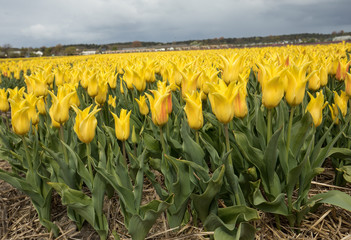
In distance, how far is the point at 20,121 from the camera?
197cm

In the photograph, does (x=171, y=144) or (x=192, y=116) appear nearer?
(x=192, y=116)

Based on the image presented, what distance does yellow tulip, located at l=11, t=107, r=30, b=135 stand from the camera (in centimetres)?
194

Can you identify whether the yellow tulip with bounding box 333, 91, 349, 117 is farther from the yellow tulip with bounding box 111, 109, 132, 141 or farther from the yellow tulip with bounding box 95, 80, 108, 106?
the yellow tulip with bounding box 95, 80, 108, 106

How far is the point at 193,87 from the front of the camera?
7.87ft

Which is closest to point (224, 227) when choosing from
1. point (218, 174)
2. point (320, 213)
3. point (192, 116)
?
point (218, 174)

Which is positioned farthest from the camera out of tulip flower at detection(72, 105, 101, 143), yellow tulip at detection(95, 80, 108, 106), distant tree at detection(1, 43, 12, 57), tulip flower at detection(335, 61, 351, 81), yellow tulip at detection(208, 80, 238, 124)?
distant tree at detection(1, 43, 12, 57)

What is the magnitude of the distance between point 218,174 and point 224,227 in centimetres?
39

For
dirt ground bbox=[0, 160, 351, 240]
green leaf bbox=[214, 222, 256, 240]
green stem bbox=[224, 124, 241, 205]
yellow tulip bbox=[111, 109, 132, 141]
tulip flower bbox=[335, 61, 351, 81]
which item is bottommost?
dirt ground bbox=[0, 160, 351, 240]

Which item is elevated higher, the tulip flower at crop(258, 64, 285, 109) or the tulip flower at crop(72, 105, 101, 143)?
the tulip flower at crop(258, 64, 285, 109)

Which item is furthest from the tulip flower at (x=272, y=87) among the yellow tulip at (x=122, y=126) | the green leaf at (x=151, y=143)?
the green leaf at (x=151, y=143)

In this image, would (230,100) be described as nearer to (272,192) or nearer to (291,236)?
(272,192)

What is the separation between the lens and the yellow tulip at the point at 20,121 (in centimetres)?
A: 194

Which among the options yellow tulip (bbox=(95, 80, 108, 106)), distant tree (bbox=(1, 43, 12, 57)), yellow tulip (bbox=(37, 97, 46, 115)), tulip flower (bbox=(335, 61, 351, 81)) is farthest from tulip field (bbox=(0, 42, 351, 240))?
distant tree (bbox=(1, 43, 12, 57))


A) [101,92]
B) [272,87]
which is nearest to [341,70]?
[272,87]
